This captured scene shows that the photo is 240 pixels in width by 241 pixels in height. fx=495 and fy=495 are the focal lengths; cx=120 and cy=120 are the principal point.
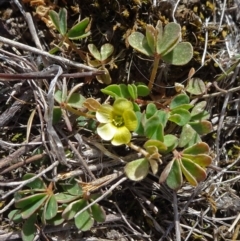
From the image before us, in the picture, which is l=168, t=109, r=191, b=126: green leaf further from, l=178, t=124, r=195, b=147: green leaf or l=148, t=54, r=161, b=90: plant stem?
l=148, t=54, r=161, b=90: plant stem

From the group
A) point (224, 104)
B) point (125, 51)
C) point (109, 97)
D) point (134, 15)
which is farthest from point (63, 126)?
point (224, 104)

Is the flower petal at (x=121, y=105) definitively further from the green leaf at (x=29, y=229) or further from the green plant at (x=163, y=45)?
the green leaf at (x=29, y=229)

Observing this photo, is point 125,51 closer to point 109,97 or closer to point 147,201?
point 109,97

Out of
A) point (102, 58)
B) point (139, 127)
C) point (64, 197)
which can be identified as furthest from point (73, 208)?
point (102, 58)

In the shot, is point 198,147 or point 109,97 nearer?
point 198,147

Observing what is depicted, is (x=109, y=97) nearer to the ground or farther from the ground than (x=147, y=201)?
farther from the ground

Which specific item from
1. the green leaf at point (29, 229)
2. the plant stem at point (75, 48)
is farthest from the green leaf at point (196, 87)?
the green leaf at point (29, 229)
